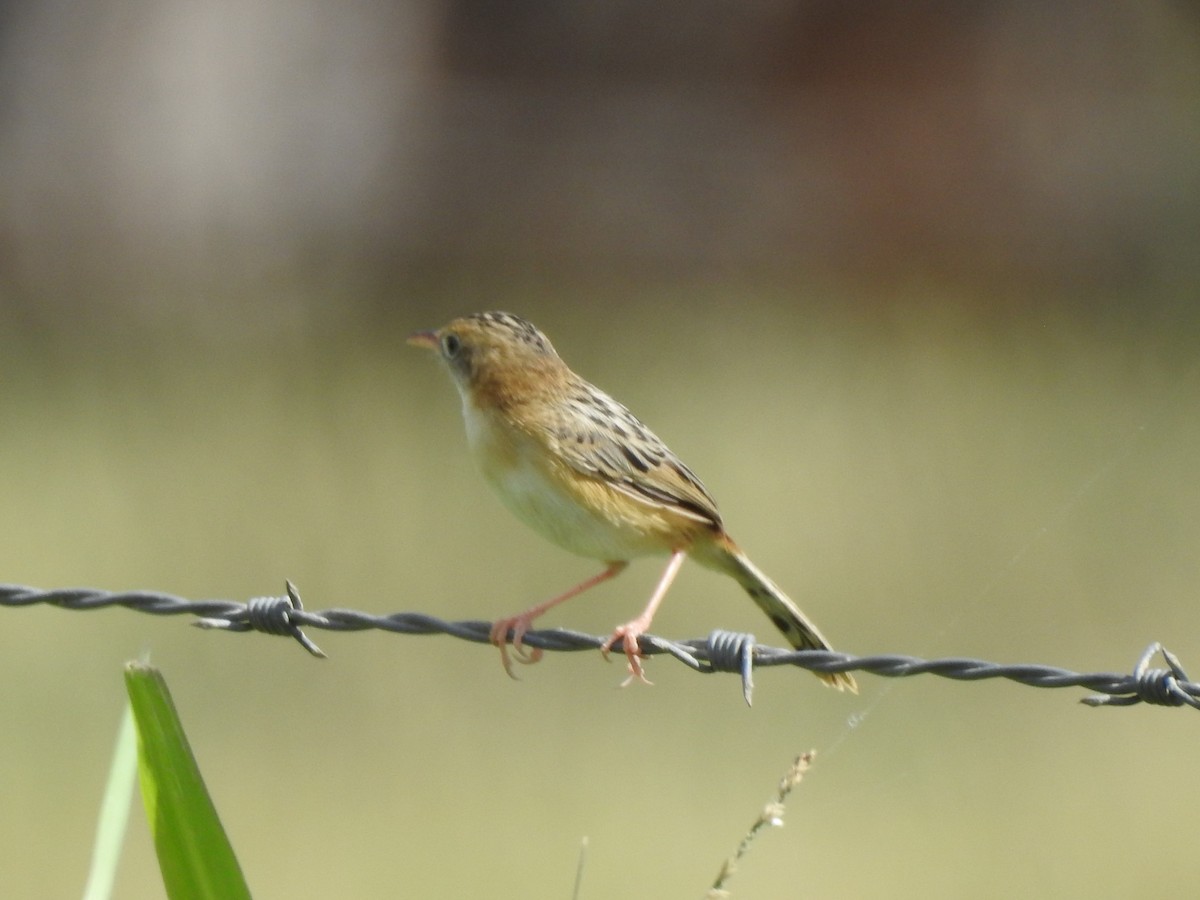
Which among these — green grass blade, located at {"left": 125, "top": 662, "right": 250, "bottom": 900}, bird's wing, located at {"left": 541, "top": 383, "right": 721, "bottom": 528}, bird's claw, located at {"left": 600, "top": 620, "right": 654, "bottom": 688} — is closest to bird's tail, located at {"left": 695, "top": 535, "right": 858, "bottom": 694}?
bird's wing, located at {"left": 541, "top": 383, "right": 721, "bottom": 528}

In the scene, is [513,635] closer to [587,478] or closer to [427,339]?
[587,478]

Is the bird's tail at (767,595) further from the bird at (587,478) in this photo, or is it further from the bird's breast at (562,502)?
the bird's breast at (562,502)

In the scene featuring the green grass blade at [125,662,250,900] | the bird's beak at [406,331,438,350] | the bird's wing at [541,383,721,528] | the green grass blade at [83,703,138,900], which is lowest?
the green grass blade at [83,703,138,900]

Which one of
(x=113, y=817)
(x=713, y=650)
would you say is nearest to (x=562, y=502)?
(x=713, y=650)

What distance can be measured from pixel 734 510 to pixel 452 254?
214 inches

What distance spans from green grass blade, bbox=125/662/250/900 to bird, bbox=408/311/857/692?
180cm

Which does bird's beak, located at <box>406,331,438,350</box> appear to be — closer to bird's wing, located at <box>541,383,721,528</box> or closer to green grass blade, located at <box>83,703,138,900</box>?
bird's wing, located at <box>541,383,721,528</box>

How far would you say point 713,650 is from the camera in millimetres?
3314

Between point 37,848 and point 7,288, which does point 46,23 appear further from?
point 37,848

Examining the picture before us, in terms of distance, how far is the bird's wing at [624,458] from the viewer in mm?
4461

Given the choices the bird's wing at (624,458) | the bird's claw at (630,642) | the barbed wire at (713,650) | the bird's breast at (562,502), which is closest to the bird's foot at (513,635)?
the barbed wire at (713,650)

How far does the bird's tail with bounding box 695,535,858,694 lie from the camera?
451 centimetres

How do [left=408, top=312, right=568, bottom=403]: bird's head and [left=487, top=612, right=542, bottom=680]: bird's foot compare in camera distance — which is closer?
[left=487, top=612, right=542, bottom=680]: bird's foot

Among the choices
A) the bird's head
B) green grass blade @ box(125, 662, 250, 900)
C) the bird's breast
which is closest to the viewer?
green grass blade @ box(125, 662, 250, 900)
